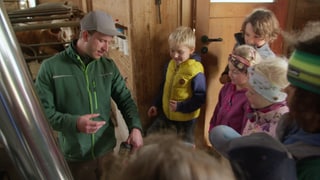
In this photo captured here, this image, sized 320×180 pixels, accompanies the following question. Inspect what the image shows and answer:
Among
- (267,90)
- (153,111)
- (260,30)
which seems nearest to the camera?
(267,90)

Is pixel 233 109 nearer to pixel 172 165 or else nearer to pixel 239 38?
pixel 239 38

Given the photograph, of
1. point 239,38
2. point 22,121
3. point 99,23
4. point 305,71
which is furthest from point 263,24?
point 22,121

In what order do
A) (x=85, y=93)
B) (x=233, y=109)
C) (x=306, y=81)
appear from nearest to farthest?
(x=306, y=81) → (x=85, y=93) → (x=233, y=109)

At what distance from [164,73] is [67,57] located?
3.16 feet

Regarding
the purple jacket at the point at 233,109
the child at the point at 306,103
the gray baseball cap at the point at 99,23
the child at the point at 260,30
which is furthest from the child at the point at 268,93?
the gray baseball cap at the point at 99,23

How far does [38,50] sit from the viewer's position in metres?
2.04

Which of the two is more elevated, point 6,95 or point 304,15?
point 6,95

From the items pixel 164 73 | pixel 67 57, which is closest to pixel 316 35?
pixel 67 57

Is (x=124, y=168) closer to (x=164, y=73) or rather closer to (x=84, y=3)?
(x=164, y=73)

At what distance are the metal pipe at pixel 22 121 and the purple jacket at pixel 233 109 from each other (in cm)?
139

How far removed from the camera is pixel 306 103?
0.68 meters

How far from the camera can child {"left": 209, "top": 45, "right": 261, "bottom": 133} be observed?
1.62 meters

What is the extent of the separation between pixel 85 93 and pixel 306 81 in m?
1.06

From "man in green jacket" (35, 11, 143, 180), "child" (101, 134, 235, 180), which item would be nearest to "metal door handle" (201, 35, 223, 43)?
"man in green jacket" (35, 11, 143, 180)
